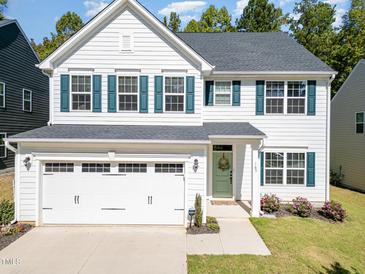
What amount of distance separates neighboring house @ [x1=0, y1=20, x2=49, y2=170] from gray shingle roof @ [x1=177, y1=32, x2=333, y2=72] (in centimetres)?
1157

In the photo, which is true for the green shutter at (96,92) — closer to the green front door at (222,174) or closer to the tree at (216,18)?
the green front door at (222,174)

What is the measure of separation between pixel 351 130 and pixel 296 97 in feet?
23.4

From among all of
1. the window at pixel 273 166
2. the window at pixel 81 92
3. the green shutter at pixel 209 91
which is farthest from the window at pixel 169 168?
the window at pixel 273 166

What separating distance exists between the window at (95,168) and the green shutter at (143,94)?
121 inches

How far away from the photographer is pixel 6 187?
12.9 metres

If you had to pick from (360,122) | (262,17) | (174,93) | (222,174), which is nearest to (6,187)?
(174,93)

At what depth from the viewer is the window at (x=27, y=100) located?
59.9 ft

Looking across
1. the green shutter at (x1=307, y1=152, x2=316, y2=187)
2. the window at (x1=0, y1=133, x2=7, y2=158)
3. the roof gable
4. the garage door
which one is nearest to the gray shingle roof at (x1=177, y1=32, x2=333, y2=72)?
the roof gable

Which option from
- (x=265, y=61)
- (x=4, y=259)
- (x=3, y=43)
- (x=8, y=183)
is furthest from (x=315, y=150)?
(x=3, y=43)

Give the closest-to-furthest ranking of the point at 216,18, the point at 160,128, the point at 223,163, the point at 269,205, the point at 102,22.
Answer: the point at 269,205, the point at 160,128, the point at 102,22, the point at 223,163, the point at 216,18

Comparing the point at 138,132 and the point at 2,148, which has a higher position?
the point at 138,132

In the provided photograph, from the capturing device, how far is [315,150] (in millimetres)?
11719

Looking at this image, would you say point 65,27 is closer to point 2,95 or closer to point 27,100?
point 27,100

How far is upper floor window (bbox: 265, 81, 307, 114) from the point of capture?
11.7 m
